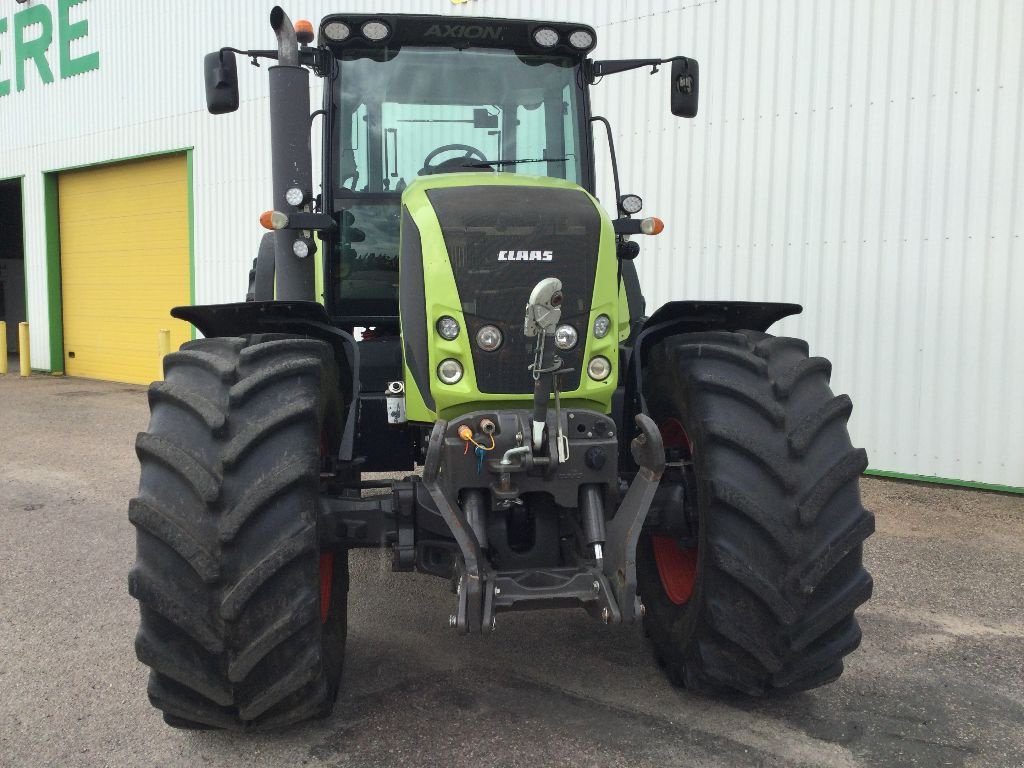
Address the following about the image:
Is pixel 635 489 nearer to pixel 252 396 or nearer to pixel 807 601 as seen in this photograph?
pixel 807 601

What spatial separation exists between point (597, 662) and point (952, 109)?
511 centimetres

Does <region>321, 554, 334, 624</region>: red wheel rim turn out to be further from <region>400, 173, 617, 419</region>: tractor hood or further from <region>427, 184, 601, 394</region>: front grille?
<region>427, 184, 601, 394</region>: front grille

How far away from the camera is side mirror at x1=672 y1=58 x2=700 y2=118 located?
14.6ft

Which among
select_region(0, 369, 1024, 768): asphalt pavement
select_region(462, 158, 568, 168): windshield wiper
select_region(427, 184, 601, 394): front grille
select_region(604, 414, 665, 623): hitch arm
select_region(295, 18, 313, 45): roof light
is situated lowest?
select_region(0, 369, 1024, 768): asphalt pavement

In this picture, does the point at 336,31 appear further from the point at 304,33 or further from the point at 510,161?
the point at 510,161

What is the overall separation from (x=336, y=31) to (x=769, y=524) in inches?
100

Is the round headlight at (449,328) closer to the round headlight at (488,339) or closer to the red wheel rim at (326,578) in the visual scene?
the round headlight at (488,339)

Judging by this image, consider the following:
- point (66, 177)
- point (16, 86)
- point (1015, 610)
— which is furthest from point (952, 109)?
point (16, 86)

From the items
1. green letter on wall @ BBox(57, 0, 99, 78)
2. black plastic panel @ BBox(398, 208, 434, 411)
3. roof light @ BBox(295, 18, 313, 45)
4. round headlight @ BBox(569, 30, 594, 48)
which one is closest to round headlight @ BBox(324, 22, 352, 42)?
roof light @ BBox(295, 18, 313, 45)

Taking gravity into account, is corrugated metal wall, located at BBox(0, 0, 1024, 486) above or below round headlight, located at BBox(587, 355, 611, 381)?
above

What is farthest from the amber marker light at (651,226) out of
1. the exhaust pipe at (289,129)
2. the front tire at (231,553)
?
the front tire at (231,553)

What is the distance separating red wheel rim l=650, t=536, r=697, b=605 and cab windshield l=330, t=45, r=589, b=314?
154cm

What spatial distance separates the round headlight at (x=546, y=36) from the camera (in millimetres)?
3996

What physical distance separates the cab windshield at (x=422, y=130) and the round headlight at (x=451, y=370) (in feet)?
3.74
